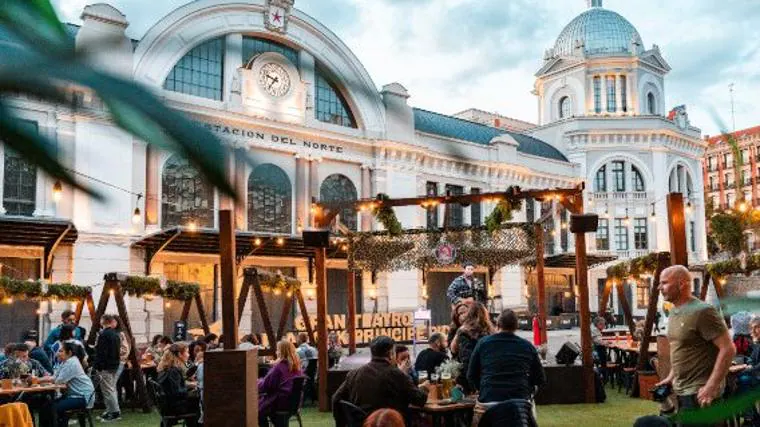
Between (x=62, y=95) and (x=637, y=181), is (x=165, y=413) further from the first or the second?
A: (x=637, y=181)

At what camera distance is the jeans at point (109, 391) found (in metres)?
12.1

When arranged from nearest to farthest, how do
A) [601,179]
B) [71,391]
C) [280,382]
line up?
1. [280,382]
2. [71,391]
3. [601,179]

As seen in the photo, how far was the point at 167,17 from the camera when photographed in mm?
819

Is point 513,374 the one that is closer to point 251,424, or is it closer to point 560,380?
point 251,424

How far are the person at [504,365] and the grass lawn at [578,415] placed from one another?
14.6ft

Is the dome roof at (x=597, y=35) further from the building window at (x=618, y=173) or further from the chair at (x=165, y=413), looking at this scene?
the chair at (x=165, y=413)

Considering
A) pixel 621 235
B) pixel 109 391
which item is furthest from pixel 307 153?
pixel 621 235

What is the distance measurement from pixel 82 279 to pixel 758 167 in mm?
22807

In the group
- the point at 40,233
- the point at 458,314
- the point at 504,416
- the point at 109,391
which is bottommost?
the point at 109,391

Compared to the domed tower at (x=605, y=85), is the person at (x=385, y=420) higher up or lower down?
lower down

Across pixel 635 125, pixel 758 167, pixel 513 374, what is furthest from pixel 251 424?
pixel 635 125

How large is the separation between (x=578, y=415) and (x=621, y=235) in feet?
97.5

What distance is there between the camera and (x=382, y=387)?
6.85 metres

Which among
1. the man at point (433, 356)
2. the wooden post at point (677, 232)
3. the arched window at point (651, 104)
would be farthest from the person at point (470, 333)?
the arched window at point (651, 104)
